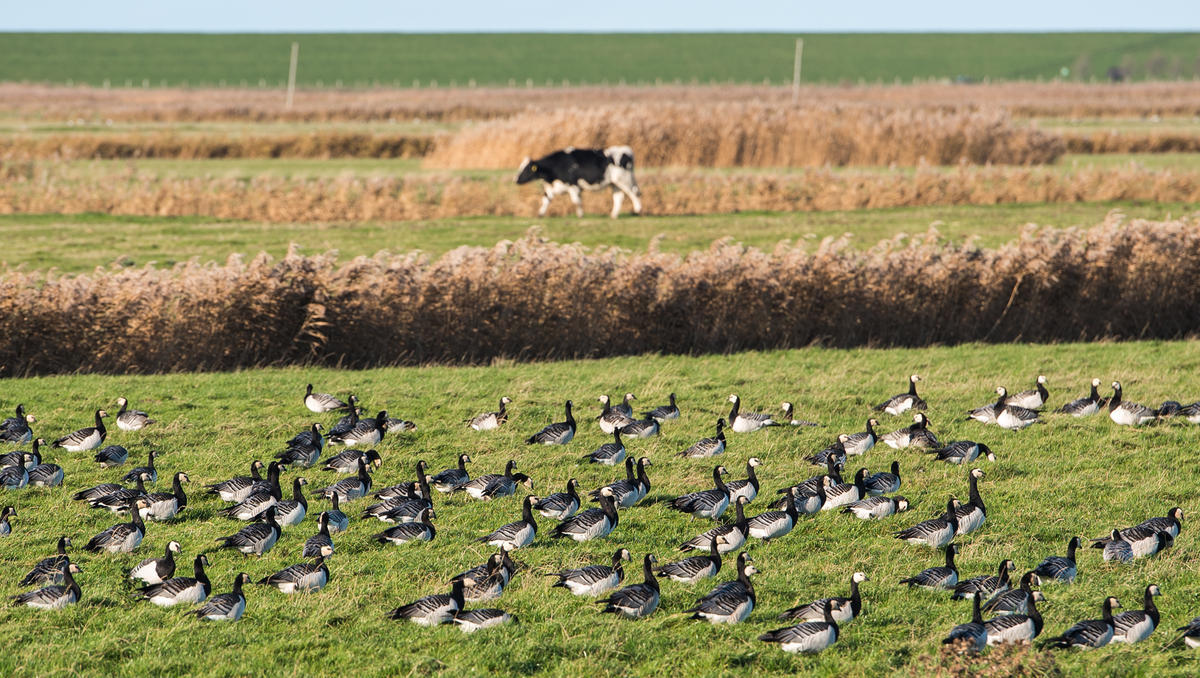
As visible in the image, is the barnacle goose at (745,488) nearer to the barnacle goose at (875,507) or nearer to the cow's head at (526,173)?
the barnacle goose at (875,507)

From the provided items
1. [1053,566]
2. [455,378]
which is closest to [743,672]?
[1053,566]

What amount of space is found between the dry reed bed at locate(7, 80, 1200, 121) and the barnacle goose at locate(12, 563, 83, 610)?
73393 mm

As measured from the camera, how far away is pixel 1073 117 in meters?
94.6

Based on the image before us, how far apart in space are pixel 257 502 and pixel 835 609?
7429 mm

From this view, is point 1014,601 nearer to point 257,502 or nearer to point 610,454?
point 610,454

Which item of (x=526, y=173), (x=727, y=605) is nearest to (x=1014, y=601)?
(x=727, y=605)

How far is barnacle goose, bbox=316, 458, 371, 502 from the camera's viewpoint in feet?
49.8

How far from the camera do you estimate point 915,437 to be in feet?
57.7

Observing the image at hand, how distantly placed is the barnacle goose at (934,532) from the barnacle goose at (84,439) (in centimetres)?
1185

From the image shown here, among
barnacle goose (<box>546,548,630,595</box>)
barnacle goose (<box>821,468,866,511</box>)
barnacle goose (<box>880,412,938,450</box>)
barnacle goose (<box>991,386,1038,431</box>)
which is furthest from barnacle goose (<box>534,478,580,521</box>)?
barnacle goose (<box>991,386,1038,431</box>)

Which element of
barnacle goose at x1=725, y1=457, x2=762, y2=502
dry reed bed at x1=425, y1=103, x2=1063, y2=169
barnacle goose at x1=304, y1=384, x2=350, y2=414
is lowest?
barnacle goose at x1=304, y1=384, x2=350, y2=414

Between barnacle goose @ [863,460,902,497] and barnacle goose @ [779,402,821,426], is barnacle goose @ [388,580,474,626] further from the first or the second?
barnacle goose @ [779,402,821,426]

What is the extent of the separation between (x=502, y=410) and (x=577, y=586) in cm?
738

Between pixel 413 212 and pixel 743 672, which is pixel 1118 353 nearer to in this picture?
pixel 743 672
